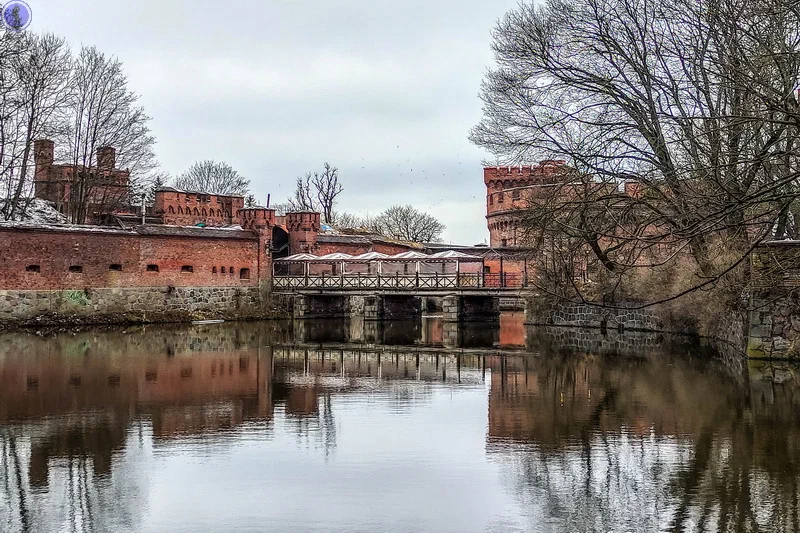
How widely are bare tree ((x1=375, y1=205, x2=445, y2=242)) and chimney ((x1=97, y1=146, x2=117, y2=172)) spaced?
34.5 meters

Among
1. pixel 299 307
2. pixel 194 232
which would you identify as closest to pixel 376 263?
pixel 299 307

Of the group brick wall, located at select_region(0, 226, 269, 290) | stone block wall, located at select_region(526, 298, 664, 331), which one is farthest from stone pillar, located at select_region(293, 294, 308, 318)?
stone block wall, located at select_region(526, 298, 664, 331)

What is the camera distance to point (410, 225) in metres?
66.7

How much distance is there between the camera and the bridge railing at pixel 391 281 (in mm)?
31031

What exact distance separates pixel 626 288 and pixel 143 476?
19490mm

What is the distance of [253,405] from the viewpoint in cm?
Result: 1116

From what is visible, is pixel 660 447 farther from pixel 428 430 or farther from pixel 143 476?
pixel 143 476

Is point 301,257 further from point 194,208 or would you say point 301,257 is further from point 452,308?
point 452,308

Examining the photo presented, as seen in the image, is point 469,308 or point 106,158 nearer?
point 106,158

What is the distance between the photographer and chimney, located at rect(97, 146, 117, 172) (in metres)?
32.1

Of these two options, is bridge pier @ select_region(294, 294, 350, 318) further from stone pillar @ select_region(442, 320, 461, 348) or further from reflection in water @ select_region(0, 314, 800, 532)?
reflection in water @ select_region(0, 314, 800, 532)

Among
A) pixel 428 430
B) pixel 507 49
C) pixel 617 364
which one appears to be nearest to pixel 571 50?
pixel 507 49

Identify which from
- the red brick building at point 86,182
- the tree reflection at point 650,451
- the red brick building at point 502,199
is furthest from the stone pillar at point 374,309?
the tree reflection at point 650,451

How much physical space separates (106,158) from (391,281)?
11.9 meters
